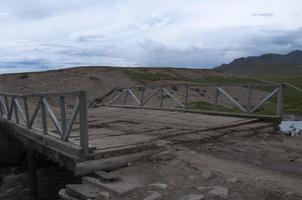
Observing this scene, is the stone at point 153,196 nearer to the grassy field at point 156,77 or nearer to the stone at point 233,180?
the stone at point 233,180

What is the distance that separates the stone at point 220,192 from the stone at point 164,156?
2310mm

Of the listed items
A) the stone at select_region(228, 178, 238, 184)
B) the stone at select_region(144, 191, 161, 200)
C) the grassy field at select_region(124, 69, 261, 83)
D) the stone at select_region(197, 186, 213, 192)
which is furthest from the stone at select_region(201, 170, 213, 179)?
the grassy field at select_region(124, 69, 261, 83)

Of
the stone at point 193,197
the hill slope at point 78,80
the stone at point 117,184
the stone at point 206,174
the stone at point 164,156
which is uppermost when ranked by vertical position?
the hill slope at point 78,80

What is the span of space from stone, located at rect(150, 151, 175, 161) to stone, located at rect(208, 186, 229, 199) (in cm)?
231

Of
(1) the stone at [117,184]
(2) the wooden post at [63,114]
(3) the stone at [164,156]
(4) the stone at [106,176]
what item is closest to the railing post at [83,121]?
(4) the stone at [106,176]

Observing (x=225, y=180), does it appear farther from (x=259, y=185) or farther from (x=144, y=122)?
(x=144, y=122)

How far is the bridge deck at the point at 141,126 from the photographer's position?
11.5 metres

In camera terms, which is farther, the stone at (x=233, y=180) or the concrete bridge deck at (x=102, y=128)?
the concrete bridge deck at (x=102, y=128)

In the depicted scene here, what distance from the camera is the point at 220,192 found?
795 centimetres

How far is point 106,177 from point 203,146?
326 centimetres

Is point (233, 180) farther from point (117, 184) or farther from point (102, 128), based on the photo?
point (102, 128)

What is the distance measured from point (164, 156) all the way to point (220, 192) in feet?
8.77

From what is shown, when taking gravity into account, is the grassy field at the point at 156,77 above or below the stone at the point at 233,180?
above

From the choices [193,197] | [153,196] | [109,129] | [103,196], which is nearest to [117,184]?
[103,196]
